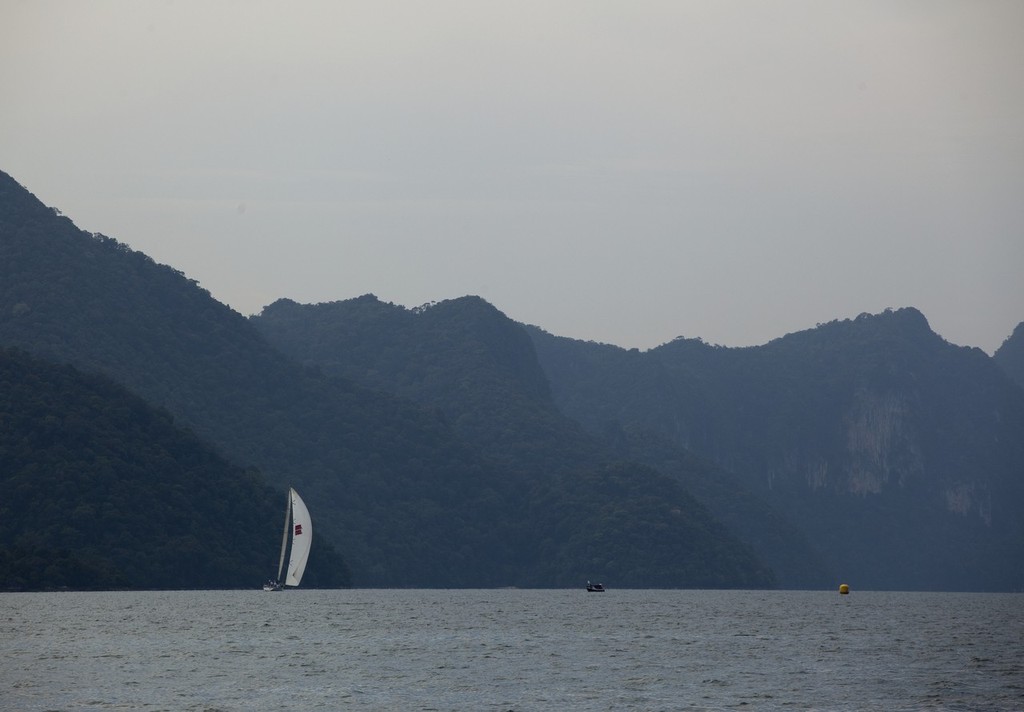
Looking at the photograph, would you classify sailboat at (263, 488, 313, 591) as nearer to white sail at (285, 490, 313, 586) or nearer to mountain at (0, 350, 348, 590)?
white sail at (285, 490, 313, 586)

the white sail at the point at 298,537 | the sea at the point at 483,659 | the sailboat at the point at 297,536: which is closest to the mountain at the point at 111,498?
the sailboat at the point at 297,536

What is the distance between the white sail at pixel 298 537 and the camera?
14938 cm

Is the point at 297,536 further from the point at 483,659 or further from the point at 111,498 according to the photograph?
the point at 483,659

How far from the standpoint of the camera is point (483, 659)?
8150cm

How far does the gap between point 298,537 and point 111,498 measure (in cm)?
2324

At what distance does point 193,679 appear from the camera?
6938 cm

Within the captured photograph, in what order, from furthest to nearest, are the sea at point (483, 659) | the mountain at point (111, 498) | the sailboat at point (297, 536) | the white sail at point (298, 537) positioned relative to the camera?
the mountain at point (111, 498) < the sailboat at point (297, 536) < the white sail at point (298, 537) < the sea at point (483, 659)

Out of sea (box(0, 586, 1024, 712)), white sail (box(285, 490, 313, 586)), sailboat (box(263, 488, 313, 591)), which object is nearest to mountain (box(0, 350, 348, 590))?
sailboat (box(263, 488, 313, 591))

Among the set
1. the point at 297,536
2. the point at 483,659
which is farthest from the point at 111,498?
the point at 483,659

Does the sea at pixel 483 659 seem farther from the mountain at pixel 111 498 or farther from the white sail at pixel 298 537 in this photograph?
the mountain at pixel 111 498

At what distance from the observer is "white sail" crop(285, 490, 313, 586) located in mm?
149375

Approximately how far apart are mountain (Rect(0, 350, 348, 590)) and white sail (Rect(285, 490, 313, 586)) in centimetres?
1483

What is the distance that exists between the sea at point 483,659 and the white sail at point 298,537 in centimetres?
1524

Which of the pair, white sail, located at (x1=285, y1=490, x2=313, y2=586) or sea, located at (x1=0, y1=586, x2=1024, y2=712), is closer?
sea, located at (x1=0, y1=586, x2=1024, y2=712)
